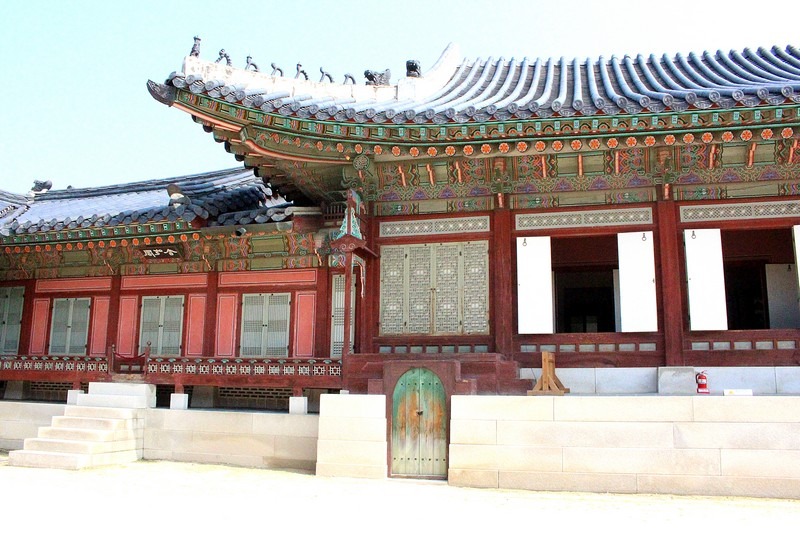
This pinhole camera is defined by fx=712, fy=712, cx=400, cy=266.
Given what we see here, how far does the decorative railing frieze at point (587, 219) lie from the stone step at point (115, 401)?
21.8ft

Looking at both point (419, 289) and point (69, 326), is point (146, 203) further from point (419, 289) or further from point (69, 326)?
point (419, 289)

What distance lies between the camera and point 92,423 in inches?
432

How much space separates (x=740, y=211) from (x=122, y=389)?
400 inches

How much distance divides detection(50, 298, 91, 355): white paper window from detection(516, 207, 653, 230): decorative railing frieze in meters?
8.90

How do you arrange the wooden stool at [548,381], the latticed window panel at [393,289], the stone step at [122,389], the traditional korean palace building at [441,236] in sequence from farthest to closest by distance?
the stone step at [122,389], the latticed window panel at [393,289], the traditional korean palace building at [441,236], the wooden stool at [548,381]

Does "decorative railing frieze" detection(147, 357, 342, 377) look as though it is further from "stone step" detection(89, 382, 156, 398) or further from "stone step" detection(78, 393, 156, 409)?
"stone step" detection(78, 393, 156, 409)

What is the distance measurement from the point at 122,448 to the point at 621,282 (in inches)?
316

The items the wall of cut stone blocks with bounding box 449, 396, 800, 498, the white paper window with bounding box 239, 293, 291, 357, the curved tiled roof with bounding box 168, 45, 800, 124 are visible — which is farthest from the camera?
the white paper window with bounding box 239, 293, 291, 357

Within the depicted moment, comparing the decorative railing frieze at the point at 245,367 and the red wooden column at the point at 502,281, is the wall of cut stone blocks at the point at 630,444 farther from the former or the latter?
the decorative railing frieze at the point at 245,367

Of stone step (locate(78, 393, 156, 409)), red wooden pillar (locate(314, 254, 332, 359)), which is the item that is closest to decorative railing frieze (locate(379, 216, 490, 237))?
red wooden pillar (locate(314, 254, 332, 359))

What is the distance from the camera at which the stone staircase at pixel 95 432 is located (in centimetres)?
1021

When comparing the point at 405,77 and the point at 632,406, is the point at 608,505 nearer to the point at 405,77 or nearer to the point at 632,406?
the point at 632,406

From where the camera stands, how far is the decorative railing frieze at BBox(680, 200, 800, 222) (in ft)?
35.0

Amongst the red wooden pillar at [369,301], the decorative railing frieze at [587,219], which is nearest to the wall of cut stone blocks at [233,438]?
the red wooden pillar at [369,301]
